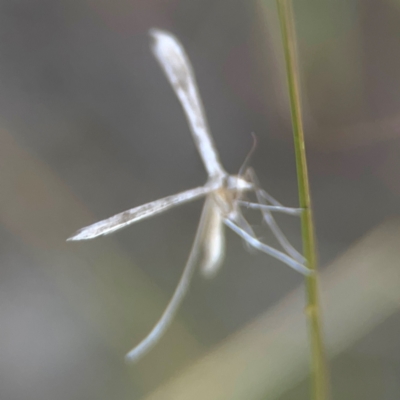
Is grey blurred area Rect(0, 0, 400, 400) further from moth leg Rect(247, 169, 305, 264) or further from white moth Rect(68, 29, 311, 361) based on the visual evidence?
white moth Rect(68, 29, 311, 361)

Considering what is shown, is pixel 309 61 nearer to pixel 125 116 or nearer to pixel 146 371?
pixel 125 116

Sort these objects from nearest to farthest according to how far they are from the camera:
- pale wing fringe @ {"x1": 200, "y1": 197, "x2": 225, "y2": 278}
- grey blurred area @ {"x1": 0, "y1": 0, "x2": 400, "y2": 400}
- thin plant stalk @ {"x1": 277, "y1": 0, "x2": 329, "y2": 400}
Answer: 1. thin plant stalk @ {"x1": 277, "y1": 0, "x2": 329, "y2": 400}
2. pale wing fringe @ {"x1": 200, "y1": 197, "x2": 225, "y2": 278}
3. grey blurred area @ {"x1": 0, "y1": 0, "x2": 400, "y2": 400}

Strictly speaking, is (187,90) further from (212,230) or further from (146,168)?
(146,168)

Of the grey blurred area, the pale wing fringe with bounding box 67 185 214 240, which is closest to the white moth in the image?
the pale wing fringe with bounding box 67 185 214 240

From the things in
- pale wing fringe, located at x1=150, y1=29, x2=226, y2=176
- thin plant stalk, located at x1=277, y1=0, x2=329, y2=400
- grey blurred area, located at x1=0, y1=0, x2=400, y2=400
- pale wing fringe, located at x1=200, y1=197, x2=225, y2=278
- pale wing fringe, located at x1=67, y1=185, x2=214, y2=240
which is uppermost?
grey blurred area, located at x1=0, y1=0, x2=400, y2=400

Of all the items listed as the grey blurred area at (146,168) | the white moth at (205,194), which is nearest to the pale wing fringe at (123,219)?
the white moth at (205,194)

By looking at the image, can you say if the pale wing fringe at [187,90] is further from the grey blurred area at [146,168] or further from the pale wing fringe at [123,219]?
the grey blurred area at [146,168]

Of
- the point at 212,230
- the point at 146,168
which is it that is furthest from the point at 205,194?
the point at 146,168
